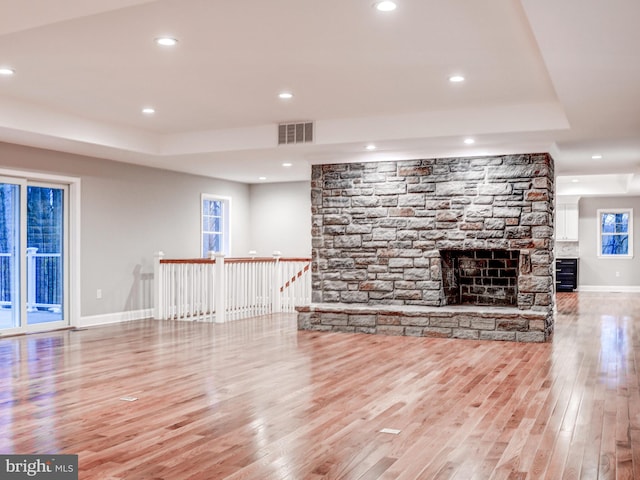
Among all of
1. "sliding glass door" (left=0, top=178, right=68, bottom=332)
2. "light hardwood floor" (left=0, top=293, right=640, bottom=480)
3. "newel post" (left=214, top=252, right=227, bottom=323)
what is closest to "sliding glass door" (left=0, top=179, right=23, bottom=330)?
"sliding glass door" (left=0, top=178, right=68, bottom=332)

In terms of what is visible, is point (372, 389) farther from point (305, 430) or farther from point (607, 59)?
point (607, 59)

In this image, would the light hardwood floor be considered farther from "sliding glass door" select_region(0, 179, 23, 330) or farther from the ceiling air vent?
the ceiling air vent

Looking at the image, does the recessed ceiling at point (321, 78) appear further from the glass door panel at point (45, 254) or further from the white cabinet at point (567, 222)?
the white cabinet at point (567, 222)

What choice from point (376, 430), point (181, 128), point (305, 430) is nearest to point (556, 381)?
point (376, 430)

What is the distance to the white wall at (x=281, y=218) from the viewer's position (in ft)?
40.6

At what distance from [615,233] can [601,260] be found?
0.71 metres

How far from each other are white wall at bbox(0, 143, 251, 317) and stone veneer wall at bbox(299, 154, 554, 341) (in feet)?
9.20

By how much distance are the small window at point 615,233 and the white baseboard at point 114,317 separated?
10798 millimetres

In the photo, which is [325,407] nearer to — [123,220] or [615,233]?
[123,220]

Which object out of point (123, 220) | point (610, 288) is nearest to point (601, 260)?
point (610, 288)

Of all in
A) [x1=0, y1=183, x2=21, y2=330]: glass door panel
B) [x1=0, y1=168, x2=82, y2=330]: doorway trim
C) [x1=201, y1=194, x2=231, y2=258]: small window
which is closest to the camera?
[x1=0, y1=183, x2=21, y2=330]: glass door panel

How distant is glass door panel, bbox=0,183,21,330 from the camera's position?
7.65 meters

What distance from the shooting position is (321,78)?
5.71 metres

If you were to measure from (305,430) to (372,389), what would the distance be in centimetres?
121
